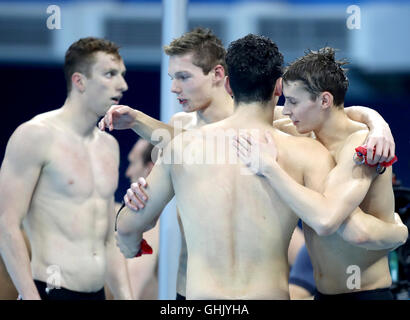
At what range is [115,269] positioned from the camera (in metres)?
3.24

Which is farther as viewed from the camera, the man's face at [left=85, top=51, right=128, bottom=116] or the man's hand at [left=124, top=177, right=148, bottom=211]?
the man's face at [left=85, top=51, right=128, bottom=116]

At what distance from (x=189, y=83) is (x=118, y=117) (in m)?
0.65

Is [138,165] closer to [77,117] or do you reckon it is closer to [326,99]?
[77,117]

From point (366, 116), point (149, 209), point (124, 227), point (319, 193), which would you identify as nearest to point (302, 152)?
point (319, 193)

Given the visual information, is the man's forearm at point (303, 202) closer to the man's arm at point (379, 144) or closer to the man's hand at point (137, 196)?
the man's arm at point (379, 144)

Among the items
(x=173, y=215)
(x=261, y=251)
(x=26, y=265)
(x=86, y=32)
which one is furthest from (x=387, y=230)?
(x=86, y=32)

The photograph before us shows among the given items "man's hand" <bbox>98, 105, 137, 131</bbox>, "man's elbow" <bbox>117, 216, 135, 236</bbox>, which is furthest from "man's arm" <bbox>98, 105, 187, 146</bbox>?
"man's elbow" <bbox>117, 216, 135, 236</bbox>

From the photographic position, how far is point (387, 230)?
2256 millimetres

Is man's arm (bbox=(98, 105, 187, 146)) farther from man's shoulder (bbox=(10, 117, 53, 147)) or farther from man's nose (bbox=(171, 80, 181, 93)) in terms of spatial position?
man's shoulder (bbox=(10, 117, 53, 147))

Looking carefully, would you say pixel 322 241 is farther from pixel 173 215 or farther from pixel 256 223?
pixel 173 215

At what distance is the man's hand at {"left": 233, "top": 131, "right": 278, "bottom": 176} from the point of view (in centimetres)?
203

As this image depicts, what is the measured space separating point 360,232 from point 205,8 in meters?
5.21

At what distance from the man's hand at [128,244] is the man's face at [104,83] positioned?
3.29 ft

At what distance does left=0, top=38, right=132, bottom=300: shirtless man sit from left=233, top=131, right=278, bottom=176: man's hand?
3.88ft
